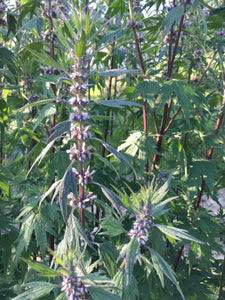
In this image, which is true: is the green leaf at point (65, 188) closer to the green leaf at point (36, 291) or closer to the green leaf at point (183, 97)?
the green leaf at point (36, 291)

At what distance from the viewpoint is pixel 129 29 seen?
6.51 feet

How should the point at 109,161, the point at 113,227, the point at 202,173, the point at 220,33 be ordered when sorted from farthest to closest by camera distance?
the point at 220,33
the point at 202,173
the point at 109,161
the point at 113,227

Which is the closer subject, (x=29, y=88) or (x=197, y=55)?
(x=29, y=88)

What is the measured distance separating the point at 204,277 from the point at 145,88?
64.3 inches

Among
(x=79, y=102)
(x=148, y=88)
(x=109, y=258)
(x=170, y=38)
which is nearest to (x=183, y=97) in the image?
(x=148, y=88)

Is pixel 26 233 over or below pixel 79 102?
below

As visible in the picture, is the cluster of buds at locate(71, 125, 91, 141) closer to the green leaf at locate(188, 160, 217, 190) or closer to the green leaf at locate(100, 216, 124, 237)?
the green leaf at locate(100, 216, 124, 237)

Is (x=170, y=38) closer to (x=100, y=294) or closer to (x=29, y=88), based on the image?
(x=29, y=88)

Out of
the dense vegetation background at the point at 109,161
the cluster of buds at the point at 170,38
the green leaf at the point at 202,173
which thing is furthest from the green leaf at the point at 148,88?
the green leaf at the point at 202,173

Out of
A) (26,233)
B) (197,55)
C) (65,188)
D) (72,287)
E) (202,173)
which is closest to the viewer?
(72,287)

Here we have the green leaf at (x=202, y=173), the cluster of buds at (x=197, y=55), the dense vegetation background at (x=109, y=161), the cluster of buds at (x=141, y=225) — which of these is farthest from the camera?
the cluster of buds at (x=197, y=55)

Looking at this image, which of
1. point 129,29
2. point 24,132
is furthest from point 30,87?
point 129,29

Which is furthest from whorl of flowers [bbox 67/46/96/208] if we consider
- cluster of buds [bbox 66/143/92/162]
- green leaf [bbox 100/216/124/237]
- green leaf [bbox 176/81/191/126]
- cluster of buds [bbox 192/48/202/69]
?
cluster of buds [bbox 192/48/202/69]

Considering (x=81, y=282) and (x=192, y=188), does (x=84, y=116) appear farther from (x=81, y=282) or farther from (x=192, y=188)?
(x=192, y=188)
